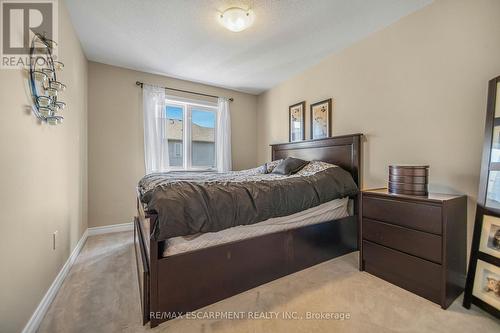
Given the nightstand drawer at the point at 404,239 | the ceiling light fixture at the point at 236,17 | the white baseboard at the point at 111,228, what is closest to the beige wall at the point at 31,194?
the white baseboard at the point at 111,228

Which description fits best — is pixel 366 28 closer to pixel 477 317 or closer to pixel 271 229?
pixel 271 229

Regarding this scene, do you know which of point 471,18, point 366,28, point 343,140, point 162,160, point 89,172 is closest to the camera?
point 471,18

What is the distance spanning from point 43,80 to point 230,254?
5.91ft

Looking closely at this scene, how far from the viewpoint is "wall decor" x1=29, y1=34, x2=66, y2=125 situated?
4.34 ft

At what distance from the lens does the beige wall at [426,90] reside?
1.65m

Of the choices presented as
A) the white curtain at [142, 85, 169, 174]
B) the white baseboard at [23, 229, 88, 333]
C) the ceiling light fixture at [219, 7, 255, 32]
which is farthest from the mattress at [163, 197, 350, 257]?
the white curtain at [142, 85, 169, 174]

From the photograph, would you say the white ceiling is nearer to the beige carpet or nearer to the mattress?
the mattress

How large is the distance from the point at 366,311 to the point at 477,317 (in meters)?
0.70

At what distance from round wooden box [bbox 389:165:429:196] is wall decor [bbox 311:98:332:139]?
1217 millimetres

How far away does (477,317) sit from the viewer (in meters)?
1.34

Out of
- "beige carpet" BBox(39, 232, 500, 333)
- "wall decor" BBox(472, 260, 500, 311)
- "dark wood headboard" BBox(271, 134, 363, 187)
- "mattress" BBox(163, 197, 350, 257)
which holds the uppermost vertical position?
"dark wood headboard" BBox(271, 134, 363, 187)

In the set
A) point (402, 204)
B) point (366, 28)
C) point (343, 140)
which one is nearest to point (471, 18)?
point (366, 28)

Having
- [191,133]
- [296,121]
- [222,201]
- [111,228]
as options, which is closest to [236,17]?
[222,201]

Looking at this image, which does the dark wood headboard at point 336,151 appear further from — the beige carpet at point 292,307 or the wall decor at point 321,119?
the beige carpet at point 292,307
